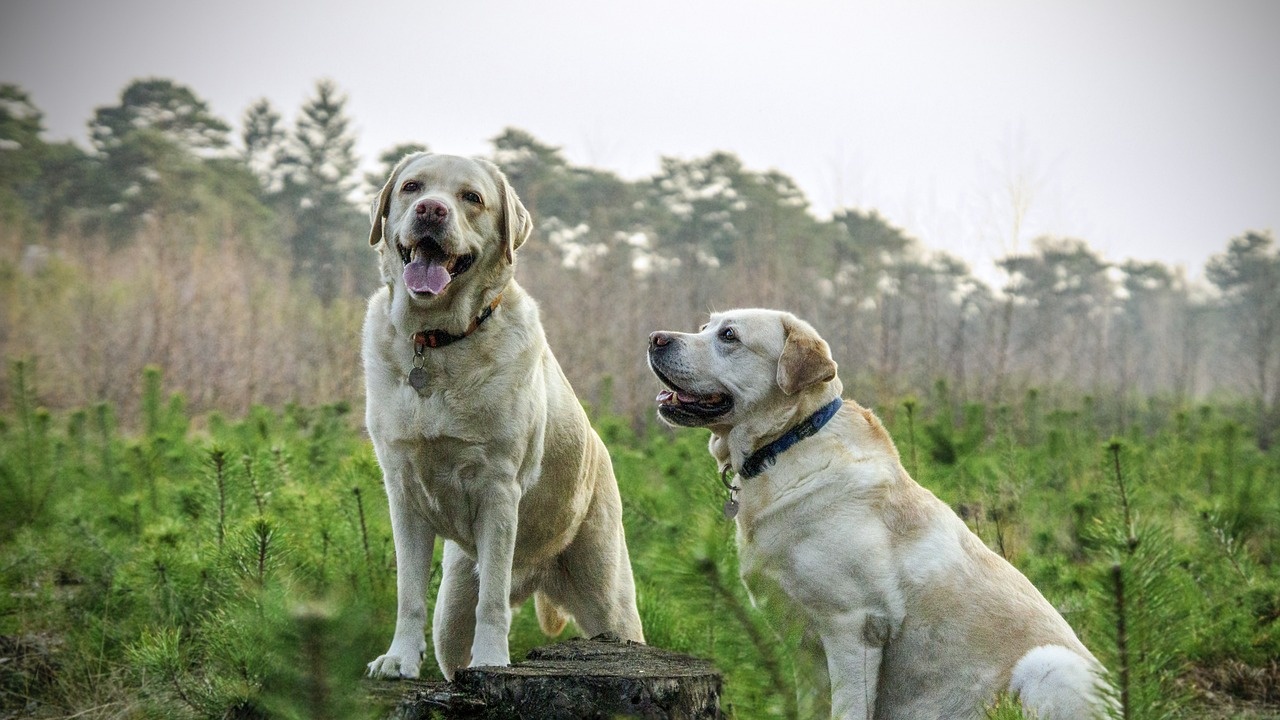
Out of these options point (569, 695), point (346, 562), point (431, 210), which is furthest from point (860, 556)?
point (346, 562)

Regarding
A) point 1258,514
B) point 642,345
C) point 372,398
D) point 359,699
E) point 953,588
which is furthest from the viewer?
point 642,345

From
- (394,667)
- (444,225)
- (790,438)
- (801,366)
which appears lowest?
(394,667)

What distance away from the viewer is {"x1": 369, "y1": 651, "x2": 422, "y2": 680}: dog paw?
317 centimetres

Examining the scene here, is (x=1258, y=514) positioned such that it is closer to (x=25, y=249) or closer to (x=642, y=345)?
(x=642, y=345)

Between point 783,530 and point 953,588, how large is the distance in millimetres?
570

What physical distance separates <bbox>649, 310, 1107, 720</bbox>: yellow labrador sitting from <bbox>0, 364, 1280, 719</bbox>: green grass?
260 millimetres

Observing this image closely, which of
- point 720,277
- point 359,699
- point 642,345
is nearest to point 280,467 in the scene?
point 359,699

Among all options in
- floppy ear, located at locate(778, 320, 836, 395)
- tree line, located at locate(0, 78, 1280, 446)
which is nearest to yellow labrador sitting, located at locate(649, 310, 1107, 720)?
floppy ear, located at locate(778, 320, 836, 395)

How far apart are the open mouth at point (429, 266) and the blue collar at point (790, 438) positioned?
4.03ft

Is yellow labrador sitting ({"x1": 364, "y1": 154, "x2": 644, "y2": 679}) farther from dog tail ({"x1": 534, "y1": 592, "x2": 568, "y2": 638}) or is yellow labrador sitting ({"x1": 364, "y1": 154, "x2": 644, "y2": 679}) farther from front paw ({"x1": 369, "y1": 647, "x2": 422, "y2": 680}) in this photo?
dog tail ({"x1": 534, "y1": 592, "x2": 568, "y2": 638})

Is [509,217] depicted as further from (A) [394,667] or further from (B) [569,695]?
(B) [569,695]

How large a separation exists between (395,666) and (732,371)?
1552 mm

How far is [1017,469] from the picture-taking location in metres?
5.36

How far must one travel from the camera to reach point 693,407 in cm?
373
